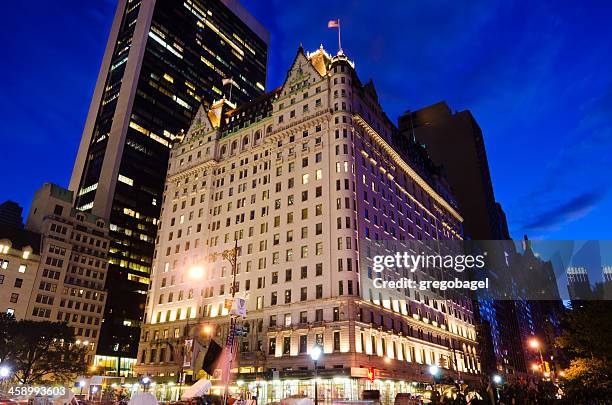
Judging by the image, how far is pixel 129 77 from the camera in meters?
148

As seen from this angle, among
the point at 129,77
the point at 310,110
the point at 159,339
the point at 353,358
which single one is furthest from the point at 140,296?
the point at 353,358

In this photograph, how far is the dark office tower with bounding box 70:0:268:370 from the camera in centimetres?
13075

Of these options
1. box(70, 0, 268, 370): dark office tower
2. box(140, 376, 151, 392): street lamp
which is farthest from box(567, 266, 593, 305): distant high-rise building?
box(70, 0, 268, 370): dark office tower

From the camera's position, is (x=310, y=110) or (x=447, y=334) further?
(x=447, y=334)

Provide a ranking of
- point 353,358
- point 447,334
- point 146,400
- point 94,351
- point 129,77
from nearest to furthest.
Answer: point 146,400, point 353,358, point 447,334, point 94,351, point 129,77

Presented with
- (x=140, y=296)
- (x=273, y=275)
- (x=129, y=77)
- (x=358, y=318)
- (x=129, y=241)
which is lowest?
(x=358, y=318)

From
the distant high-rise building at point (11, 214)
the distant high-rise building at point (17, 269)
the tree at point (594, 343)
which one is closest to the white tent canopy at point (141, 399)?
the tree at point (594, 343)

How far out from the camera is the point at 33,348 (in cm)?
7288

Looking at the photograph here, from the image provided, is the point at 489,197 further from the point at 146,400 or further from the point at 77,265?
the point at 146,400

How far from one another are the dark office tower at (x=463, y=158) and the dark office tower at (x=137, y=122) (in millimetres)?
77568

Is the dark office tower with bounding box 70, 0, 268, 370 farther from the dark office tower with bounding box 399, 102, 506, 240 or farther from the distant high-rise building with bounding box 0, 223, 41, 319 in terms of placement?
the dark office tower with bounding box 399, 102, 506, 240

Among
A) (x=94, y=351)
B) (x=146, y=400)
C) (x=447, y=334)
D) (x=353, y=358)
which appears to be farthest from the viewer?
(x=94, y=351)

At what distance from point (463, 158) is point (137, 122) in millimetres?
116808

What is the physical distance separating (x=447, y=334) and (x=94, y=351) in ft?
281
